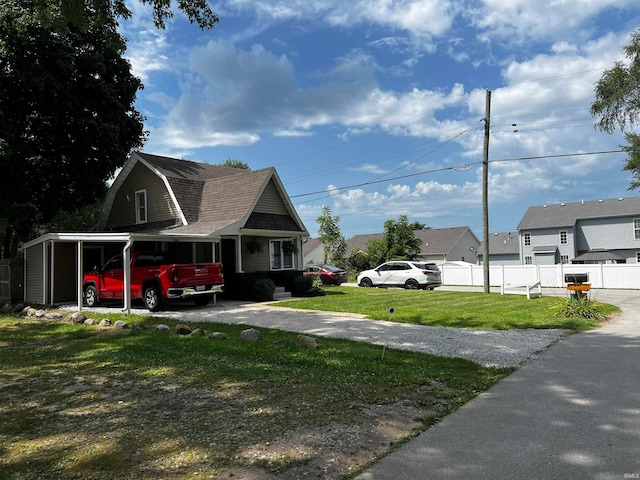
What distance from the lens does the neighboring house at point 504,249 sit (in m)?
51.7

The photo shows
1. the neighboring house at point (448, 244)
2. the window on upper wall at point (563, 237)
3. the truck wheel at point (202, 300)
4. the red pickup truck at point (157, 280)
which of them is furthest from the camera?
the neighboring house at point (448, 244)

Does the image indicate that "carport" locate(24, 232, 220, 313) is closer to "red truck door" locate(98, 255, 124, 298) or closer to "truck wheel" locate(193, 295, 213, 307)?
"red truck door" locate(98, 255, 124, 298)

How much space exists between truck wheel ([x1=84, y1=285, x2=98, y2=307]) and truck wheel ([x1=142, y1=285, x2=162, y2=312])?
3008 mm

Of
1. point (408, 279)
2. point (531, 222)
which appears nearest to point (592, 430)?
point (408, 279)

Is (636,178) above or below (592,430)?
above

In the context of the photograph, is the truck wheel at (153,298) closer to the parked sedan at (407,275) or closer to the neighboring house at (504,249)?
the parked sedan at (407,275)

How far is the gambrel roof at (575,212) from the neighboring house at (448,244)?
10.1m

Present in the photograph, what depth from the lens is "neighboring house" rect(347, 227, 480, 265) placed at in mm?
56250

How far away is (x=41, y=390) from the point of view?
244 inches

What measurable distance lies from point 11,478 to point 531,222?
1965 inches

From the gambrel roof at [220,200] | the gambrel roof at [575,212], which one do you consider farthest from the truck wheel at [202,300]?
the gambrel roof at [575,212]

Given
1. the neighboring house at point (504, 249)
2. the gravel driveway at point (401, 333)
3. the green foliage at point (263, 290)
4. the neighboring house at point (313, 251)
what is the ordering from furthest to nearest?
the neighboring house at point (313, 251) < the neighboring house at point (504, 249) < the green foliage at point (263, 290) < the gravel driveway at point (401, 333)

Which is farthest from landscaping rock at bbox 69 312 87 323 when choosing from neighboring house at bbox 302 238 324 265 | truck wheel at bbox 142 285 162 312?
neighboring house at bbox 302 238 324 265

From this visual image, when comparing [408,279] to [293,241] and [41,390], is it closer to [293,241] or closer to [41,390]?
[293,241]
